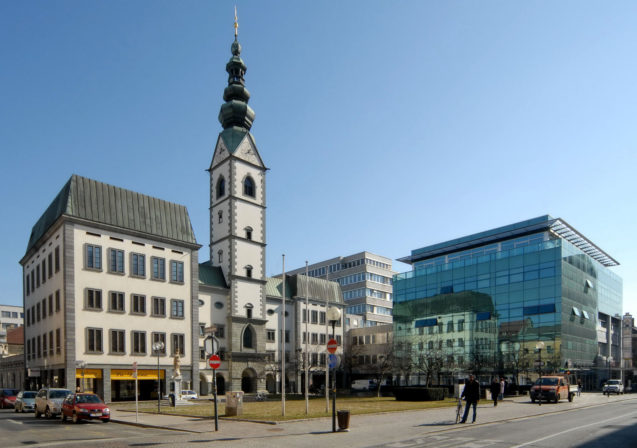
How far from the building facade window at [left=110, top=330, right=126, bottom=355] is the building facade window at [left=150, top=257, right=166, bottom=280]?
21.6ft

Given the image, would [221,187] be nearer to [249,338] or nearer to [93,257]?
[249,338]

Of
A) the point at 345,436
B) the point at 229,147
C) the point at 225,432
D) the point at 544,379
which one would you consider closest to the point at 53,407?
the point at 225,432

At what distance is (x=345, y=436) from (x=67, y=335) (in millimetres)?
36084

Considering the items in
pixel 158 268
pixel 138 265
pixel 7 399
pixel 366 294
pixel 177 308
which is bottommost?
pixel 7 399

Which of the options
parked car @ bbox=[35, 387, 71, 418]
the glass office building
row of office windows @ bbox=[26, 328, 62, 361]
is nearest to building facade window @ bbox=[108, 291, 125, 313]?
row of office windows @ bbox=[26, 328, 62, 361]

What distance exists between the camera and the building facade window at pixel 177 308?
5719 cm

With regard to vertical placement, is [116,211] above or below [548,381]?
above

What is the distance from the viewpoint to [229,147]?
234ft

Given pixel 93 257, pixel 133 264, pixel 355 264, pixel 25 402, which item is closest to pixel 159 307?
pixel 133 264

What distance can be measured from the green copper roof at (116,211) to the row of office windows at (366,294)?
66.1m

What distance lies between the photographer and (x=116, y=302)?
52.4 m

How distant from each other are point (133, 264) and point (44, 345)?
12111 mm

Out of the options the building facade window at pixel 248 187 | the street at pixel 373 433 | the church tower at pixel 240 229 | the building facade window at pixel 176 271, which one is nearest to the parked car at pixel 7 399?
the building facade window at pixel 176 271

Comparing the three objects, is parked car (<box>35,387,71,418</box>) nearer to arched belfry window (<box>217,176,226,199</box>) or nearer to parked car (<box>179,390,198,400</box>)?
parked car (<box>179,390,198,400</box>)
